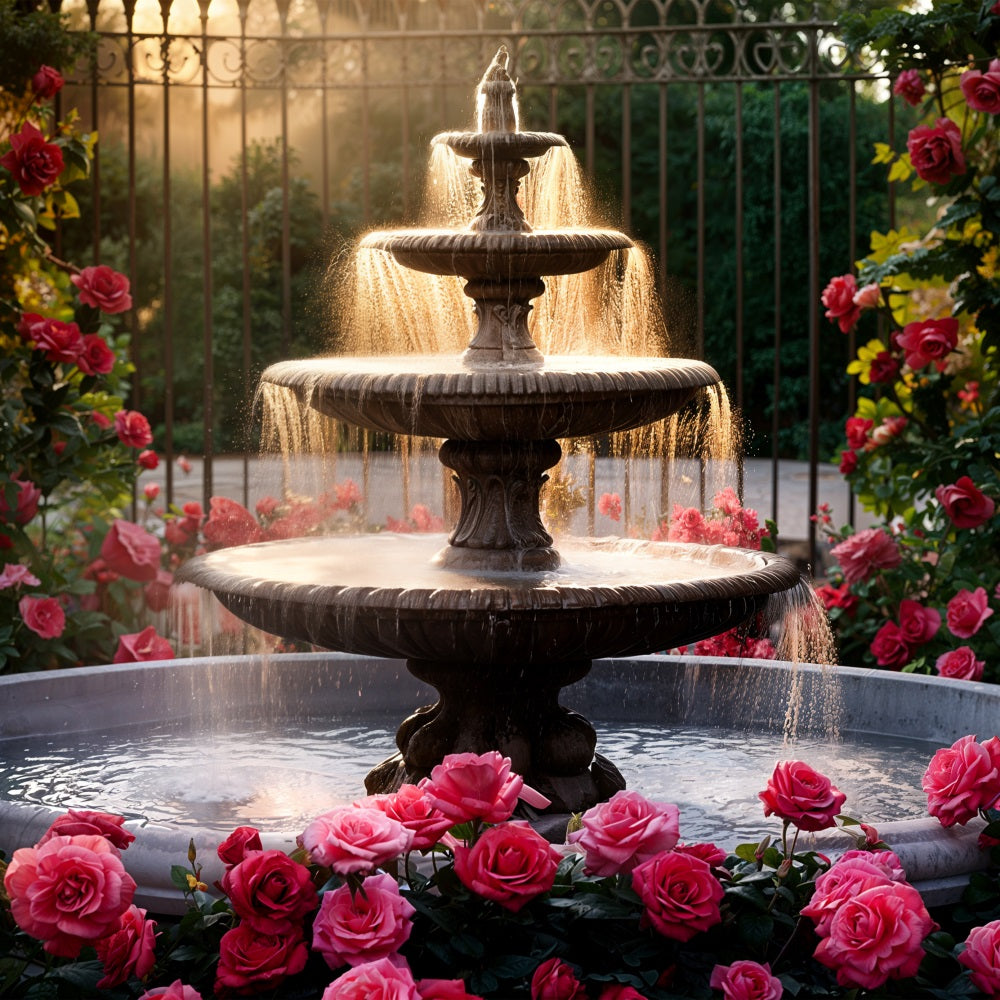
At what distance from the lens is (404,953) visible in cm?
260

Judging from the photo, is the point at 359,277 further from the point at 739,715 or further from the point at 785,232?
the point at 785,232

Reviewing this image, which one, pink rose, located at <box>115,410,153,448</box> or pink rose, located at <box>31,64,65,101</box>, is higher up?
pink rose, located at <box>31,64,65,101</box>

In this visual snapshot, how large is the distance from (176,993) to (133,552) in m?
3.30

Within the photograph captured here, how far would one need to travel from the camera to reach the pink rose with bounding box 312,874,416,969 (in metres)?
2.39

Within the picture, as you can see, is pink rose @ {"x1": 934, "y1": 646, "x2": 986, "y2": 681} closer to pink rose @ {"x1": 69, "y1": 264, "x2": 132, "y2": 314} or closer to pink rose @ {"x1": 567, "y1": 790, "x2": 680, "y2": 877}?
pink rose @ {"x1": 567, "y1": 790, "x2": 680, "y2": 877}

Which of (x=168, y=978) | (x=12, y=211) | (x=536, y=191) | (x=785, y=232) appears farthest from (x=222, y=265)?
(x=168, y=978)

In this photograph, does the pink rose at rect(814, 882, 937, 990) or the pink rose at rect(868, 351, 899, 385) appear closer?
the pink rose at rect(814, 882, 937, 990)

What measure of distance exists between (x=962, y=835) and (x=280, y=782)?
1690 millimetres

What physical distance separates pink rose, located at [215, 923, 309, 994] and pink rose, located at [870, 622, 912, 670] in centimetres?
297

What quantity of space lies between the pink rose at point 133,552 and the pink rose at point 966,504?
262cm

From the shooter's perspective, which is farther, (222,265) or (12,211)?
(222,265)

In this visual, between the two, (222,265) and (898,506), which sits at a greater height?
(222,265)

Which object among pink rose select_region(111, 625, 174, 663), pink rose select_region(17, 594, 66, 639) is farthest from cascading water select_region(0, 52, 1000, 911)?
pink rose select_region(17, 594, 66, 639)

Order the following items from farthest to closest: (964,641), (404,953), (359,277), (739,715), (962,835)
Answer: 1. (964,641)
2. (739,715)
3. (359,277)
4. (962,835)
5. (404,953)
